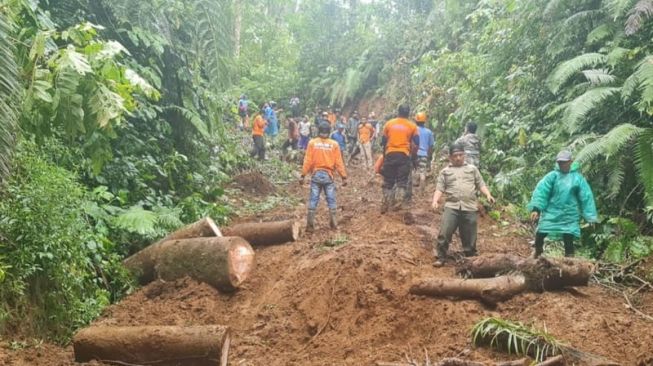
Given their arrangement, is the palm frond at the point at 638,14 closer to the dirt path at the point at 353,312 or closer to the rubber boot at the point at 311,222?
the dirt path at the point at 353,312

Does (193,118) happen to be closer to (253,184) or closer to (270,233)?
(253,184)

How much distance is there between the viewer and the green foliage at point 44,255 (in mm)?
5215

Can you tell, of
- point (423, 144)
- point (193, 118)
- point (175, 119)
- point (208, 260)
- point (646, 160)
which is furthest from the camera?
point (423, 144)

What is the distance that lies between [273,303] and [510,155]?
26.3ft

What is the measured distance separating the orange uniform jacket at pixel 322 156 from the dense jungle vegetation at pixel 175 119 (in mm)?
2335

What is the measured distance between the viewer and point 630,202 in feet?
27.4

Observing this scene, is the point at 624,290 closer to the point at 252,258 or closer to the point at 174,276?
the point at 252,258

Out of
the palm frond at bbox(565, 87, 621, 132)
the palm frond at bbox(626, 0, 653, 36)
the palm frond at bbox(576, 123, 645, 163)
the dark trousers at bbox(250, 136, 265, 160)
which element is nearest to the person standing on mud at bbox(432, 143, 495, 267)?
the palm frond at bbox(576, 123, 645, 163)

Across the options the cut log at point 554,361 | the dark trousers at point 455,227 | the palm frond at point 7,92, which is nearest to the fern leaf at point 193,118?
the dark trousers at point 455,227

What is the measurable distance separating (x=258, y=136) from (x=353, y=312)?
1154cm

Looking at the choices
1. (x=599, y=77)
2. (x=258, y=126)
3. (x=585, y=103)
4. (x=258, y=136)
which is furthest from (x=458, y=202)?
(x=258, y=136)

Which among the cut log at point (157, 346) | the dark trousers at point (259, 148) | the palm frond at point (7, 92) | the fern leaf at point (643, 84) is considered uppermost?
the fern leaf at point (643, 84)

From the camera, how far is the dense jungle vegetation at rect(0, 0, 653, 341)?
14.7 ft

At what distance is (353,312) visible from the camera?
574 cm
